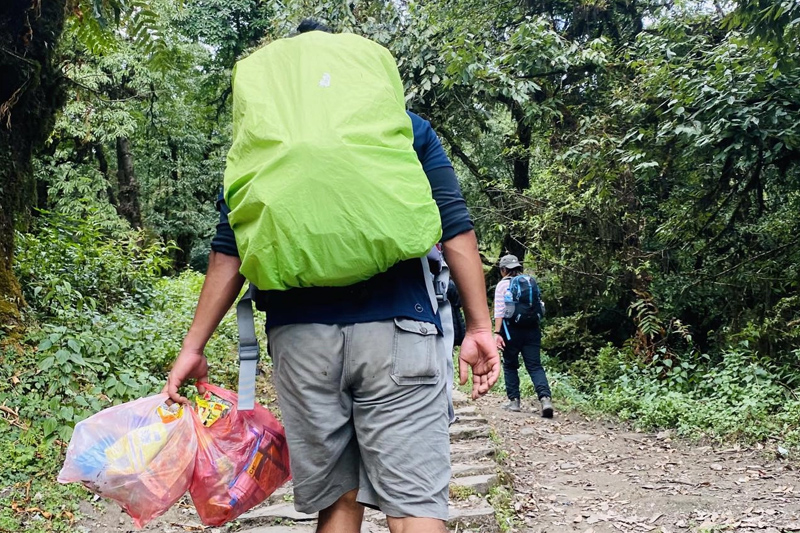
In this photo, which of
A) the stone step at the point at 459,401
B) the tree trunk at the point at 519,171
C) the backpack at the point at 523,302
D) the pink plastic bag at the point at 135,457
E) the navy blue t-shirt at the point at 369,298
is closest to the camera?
the navy blue t-shirt at the point at 369,298

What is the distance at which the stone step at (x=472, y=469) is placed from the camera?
448 cm

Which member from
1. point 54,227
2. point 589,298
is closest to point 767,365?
point 589,298

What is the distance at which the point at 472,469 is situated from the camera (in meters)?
4.55

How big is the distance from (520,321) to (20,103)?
5.38 m

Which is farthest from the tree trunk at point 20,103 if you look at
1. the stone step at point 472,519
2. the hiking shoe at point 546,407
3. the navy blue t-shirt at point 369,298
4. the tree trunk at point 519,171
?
the tree trunk at point 519,171

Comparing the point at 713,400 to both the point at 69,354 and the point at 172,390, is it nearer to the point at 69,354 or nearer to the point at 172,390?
the point at 69,354

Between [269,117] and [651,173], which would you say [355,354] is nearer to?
[269,117]

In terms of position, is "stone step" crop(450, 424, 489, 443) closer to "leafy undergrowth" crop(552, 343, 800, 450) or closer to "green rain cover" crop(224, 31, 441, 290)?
"leafy undergrowth" crop(552, 343, 800, 450)

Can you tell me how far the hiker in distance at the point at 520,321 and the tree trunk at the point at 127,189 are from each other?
1058 cm

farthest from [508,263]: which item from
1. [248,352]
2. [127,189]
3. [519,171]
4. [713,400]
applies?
[127,189]

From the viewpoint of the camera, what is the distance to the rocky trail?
12.4 feet

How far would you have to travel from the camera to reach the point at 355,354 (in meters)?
1.79

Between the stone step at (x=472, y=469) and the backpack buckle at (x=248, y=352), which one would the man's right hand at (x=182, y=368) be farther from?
the stone step at (x=472, y=469)

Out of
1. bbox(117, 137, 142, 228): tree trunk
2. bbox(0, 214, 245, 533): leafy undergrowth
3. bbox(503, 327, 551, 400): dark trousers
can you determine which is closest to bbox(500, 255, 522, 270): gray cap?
bbox(503, 327, 551, 400): dark trousers
